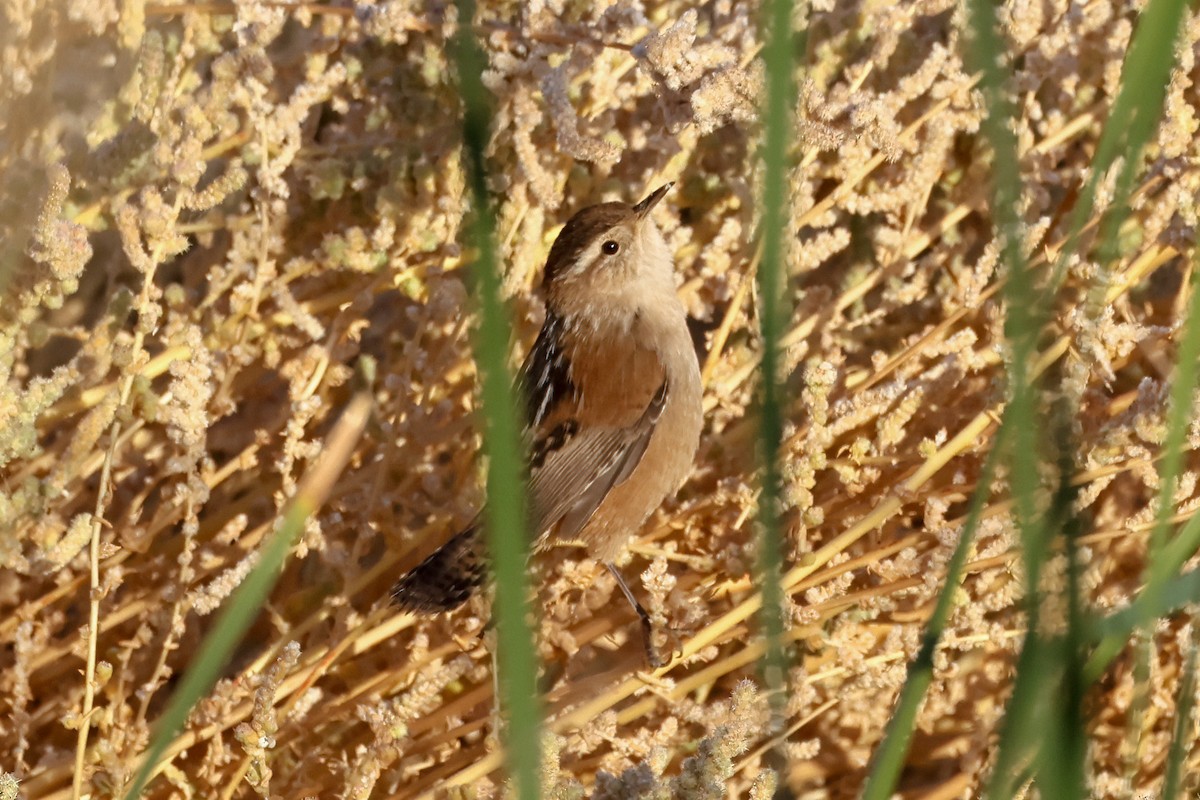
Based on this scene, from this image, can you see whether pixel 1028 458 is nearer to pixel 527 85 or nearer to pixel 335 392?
pixel 527 85

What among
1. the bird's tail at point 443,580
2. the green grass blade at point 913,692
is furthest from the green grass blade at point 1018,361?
the bird's tail at point 443,580

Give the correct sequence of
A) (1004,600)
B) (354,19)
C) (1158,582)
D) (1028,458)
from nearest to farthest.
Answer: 1. (1028,458)
2. (1158,582)
3. (1004,600)
4. (354,19)

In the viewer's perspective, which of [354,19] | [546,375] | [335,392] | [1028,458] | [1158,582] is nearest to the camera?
[1028,458]

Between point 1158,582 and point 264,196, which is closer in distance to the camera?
point 1158,582

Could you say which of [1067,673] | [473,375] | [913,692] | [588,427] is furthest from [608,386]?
[1067,673]

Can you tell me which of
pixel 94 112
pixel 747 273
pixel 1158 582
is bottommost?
pixel 1158 582

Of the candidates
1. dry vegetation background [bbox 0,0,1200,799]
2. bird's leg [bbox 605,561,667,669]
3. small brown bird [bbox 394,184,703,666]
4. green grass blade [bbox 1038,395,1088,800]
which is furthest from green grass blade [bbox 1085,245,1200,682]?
small brown bird [bbox 394,184,703,666]

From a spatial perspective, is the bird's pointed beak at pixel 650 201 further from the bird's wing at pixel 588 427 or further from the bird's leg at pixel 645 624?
the bird's leg at pixel 645 624

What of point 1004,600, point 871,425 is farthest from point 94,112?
point 1004,600

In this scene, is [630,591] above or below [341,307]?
below
